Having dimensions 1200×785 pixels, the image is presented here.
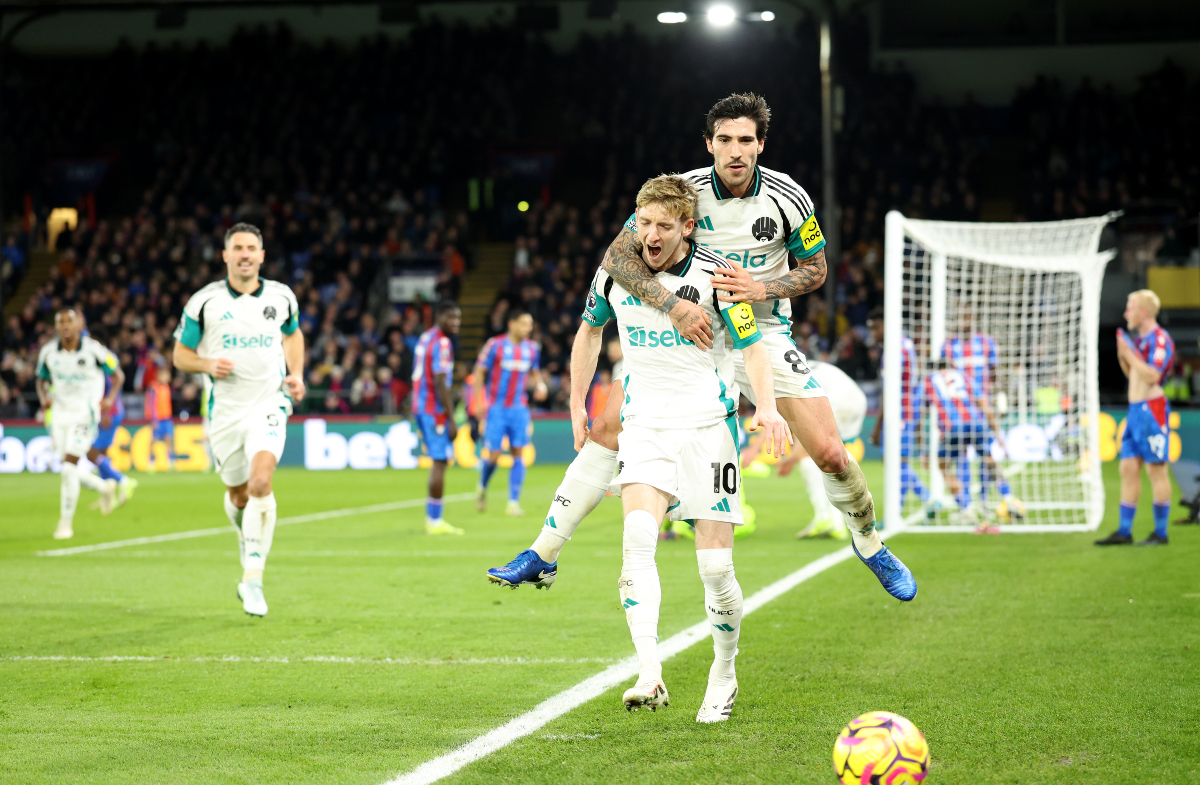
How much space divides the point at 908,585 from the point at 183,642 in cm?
362

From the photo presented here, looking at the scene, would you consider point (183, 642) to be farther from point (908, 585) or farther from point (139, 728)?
point (908, 585)

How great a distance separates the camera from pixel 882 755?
373cm

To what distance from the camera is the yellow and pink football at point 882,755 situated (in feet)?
12.1

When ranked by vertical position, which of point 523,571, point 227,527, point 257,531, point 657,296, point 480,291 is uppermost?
point 480,291

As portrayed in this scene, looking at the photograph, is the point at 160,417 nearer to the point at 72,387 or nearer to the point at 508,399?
the point at 72,387

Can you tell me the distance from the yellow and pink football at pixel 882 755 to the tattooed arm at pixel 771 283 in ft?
5.40

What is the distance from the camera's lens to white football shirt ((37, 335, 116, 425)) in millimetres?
13281

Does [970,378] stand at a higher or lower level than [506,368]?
lower

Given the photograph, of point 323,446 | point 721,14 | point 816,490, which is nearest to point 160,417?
point 323,446

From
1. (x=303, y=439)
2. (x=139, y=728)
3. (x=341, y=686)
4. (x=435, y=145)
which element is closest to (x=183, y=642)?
(x=341, y=686)

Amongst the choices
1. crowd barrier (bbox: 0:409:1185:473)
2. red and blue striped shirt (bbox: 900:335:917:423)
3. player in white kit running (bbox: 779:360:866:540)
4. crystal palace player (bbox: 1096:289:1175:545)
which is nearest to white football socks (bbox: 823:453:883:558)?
player in white kit running (bbox: 779:360:866:540)

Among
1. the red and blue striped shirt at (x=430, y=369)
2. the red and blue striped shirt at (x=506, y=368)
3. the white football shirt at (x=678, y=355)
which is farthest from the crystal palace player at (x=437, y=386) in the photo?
the white football shirt at (x=678, y=355)

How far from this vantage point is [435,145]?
34.6m

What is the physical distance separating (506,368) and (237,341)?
22.7ft
